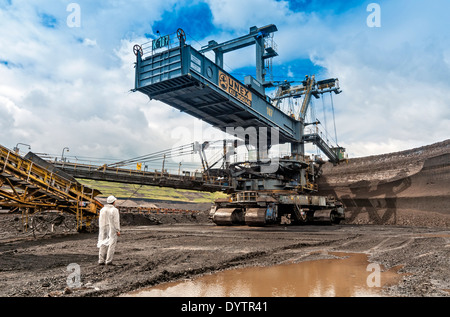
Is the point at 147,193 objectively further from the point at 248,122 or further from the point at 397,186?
the point at 397,186

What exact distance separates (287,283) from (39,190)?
10.3m

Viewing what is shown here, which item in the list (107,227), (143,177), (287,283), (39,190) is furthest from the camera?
(143,177)

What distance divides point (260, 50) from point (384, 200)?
15.6 metres

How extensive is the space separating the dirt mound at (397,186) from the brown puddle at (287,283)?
2008 cm

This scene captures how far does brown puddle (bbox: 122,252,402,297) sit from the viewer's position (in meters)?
3.82

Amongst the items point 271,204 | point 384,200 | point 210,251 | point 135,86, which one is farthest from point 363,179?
point 210,251

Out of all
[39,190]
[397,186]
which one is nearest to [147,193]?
[397,186]

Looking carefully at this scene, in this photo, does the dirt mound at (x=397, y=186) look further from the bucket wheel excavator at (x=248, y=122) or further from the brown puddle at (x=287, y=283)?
the brown puddle at (x=287, y=283)

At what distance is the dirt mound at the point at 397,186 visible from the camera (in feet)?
71.1

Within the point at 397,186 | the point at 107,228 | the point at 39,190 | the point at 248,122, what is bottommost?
the point at 107,228

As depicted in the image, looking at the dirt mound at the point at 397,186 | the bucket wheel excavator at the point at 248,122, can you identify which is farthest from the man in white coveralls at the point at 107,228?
the dirt mound at the point at 397,186

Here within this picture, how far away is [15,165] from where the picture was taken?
34.7 feet

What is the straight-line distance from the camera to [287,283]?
4320 millimetres
